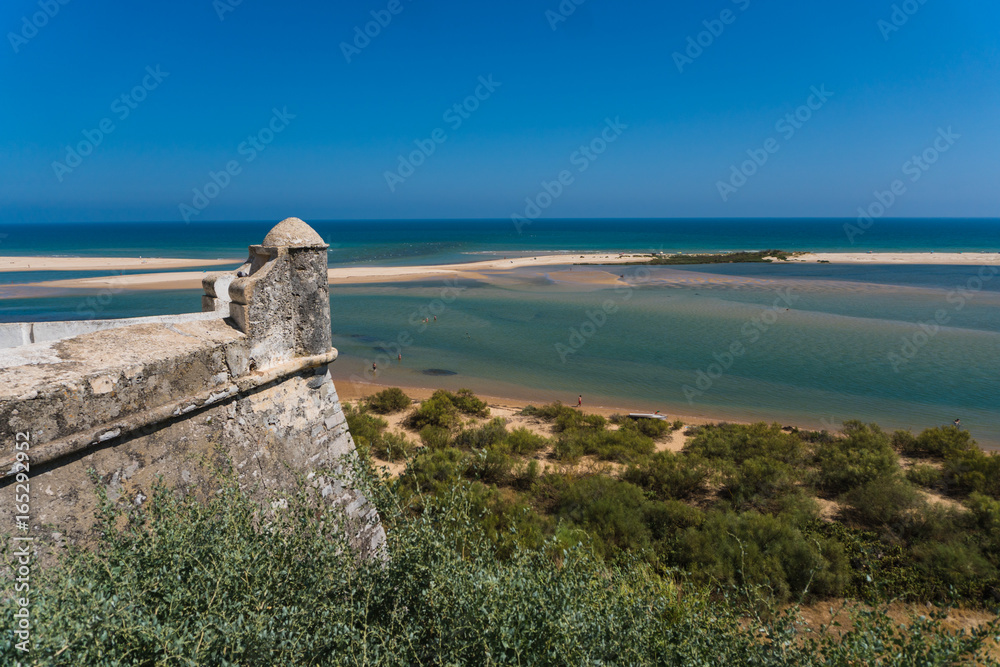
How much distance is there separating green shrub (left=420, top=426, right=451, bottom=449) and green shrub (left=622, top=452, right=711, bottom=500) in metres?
3.85

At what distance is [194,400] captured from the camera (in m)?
4.17

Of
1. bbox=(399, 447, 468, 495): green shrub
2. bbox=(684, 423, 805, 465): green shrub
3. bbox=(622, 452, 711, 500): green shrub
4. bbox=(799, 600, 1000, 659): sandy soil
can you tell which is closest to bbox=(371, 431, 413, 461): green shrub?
bbox=(399, 447, 468, 495): green shrub

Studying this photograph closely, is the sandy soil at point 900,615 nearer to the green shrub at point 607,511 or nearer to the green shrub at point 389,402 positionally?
the green shrub at point 607,511

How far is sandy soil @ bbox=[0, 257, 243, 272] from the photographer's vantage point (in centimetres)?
4669

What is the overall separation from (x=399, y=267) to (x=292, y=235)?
46738mm

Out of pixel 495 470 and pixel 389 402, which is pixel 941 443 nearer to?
pixel 495 470

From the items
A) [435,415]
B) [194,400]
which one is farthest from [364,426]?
[194,400]

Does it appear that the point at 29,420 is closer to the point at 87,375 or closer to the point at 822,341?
the point at 87,375

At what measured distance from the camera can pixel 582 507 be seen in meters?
8.20

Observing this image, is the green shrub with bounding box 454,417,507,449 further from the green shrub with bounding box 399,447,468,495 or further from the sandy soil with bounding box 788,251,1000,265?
the sandy soil with bounding box 788,251,1000,265

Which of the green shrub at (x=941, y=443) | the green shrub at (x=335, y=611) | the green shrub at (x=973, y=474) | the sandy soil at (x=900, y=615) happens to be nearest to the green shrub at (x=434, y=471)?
the green shrub at (x=335, y=611)

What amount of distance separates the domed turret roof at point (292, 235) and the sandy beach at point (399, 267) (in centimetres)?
3501

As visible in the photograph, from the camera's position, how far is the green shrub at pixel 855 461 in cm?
901

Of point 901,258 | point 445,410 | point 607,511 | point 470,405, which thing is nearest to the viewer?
point 607,511
